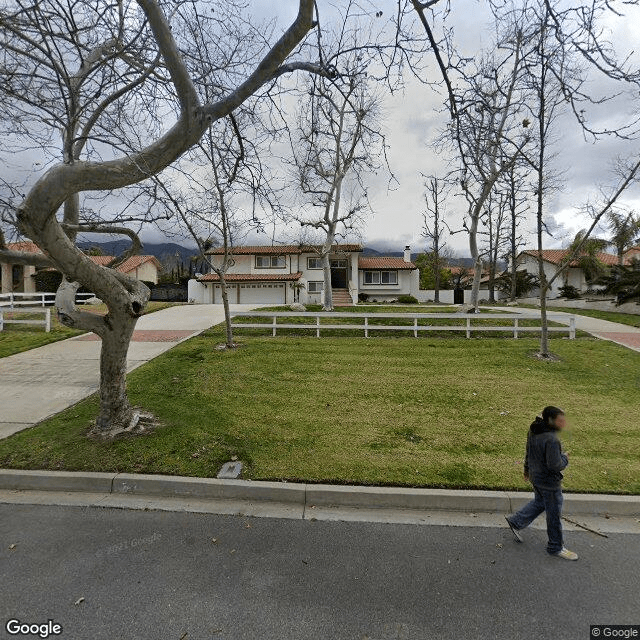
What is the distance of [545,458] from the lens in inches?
126

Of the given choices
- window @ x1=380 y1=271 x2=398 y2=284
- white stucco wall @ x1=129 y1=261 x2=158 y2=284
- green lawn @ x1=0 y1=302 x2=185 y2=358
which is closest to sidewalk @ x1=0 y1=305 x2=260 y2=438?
green lawn @ x1=0 y1=302 x2=185 y2=358

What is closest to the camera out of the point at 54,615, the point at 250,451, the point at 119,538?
the point at 54,615

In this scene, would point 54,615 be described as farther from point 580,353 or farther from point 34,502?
point 580,353

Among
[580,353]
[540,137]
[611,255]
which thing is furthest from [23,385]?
[611,255]

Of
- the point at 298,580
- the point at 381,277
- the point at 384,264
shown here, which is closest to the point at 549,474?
the point at 298,580

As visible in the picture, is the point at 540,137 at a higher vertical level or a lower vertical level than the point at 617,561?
higher

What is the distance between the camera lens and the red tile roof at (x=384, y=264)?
3625 centimetres

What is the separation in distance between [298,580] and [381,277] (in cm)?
3506

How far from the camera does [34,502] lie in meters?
3.92

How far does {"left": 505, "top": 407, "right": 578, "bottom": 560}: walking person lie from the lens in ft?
A: 10.3

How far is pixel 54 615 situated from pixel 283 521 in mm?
1784

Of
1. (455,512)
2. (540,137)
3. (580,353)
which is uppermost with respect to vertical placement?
(540,137)

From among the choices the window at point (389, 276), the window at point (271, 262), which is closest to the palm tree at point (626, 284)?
the window at point (389, 276)

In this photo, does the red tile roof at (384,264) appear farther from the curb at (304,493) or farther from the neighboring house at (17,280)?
the curb at (304,493)
